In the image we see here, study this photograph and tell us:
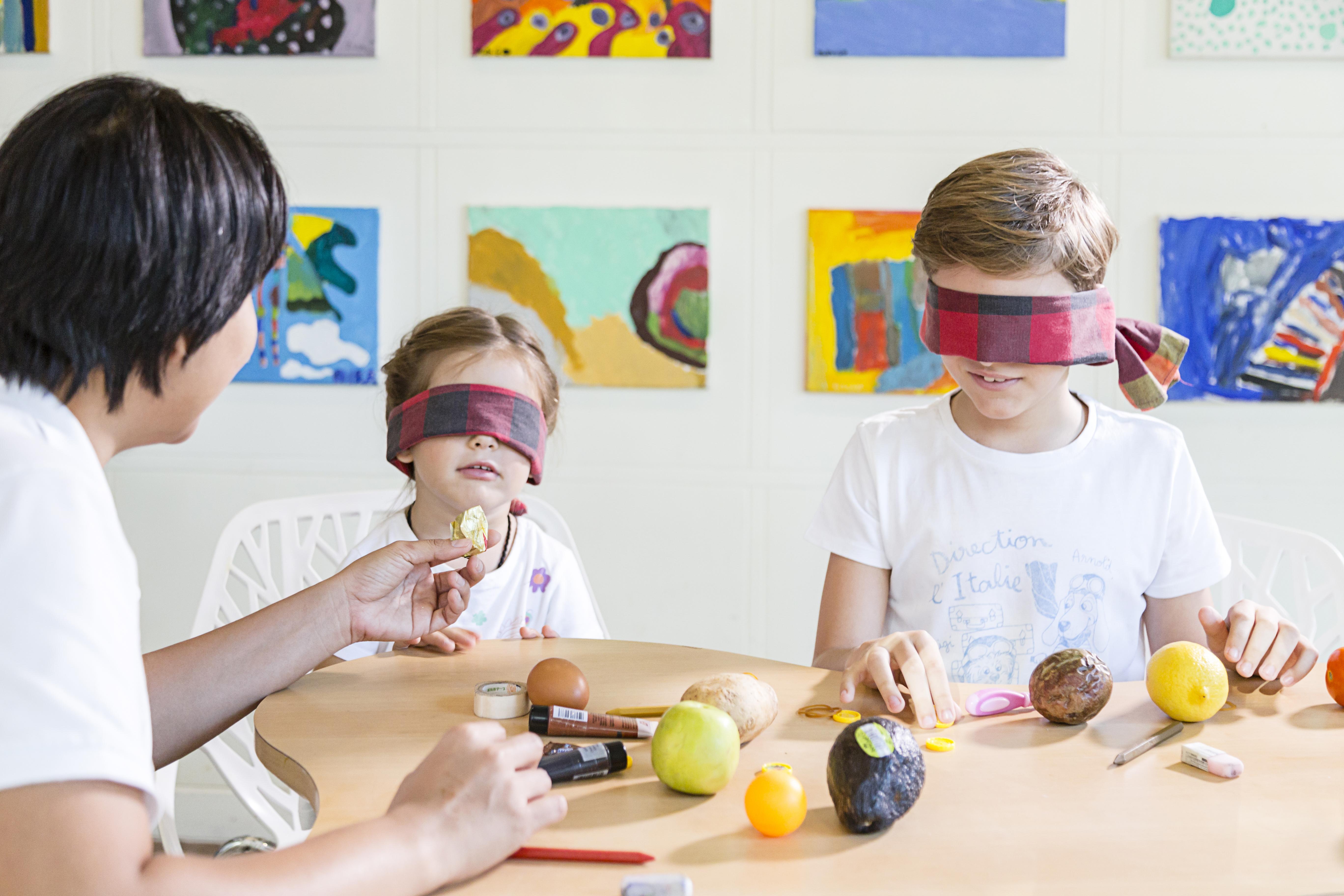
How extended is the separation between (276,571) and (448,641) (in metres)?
1.22

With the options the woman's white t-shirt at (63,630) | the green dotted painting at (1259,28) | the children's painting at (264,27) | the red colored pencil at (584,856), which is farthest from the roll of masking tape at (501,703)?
the green dotted painting at (1259,28)

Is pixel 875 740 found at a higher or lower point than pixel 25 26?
lower

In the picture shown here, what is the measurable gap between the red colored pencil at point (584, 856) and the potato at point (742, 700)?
Result: 22 centimetres

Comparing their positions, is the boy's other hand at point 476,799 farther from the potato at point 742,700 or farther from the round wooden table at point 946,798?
the potato at point 742,700

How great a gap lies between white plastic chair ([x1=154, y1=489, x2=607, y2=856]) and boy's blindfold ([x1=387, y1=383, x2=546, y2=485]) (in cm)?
32

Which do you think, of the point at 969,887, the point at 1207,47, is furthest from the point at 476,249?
the point at 969,887

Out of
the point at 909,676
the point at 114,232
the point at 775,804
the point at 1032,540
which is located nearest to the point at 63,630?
the point at 114,232

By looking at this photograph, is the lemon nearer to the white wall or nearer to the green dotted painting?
the white wall

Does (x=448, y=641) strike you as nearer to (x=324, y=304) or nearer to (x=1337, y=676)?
(x=1337, y=676)

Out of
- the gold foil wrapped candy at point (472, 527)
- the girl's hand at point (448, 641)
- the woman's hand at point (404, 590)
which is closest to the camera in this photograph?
the woman's hand at point (404, 590)

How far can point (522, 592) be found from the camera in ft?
5.90

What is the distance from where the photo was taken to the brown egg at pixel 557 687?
1102 mm

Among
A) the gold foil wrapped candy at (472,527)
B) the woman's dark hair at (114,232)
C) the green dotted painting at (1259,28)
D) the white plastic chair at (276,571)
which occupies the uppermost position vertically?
the green dotted painting at (1259,28)

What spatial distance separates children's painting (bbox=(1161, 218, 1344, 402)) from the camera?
2.42 meters
